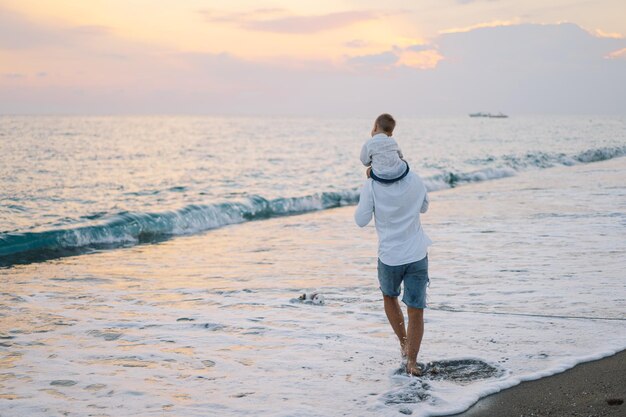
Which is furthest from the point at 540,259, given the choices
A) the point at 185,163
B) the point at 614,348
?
the point at 185,163

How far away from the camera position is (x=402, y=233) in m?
5.11

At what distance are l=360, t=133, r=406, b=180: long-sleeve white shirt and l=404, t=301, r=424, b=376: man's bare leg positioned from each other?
1.09m

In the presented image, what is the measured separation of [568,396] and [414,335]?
118 cm

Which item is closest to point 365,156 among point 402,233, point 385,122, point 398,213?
point 385,122

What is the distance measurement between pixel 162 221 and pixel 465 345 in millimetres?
11914

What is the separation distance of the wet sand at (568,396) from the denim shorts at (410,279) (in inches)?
35.4

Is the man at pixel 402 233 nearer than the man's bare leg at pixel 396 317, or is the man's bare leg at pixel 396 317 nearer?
the man at pixel 402 233

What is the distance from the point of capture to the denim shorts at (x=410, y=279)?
5145 millimetres

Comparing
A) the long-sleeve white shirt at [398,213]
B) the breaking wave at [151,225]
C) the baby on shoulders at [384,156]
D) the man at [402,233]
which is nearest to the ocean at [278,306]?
the breaking wave at [151,225]

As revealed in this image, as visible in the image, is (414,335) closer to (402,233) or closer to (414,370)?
(414,370)

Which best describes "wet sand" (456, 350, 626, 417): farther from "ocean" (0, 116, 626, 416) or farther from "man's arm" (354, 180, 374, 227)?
"man's arm" (354, 180, 374, 227)

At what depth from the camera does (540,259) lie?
999 cm

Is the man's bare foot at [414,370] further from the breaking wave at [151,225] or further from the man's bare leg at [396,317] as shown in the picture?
the breaking wave at [151,225]

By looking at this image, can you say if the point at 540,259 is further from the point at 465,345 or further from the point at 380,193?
the point at 380,193
